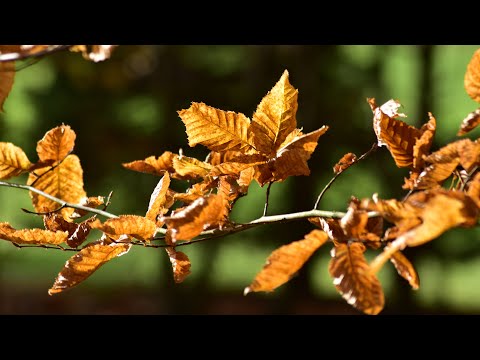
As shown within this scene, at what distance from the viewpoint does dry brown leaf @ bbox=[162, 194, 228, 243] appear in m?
0.54

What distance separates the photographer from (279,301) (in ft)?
16.8

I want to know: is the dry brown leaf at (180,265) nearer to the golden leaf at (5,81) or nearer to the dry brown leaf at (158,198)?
the dry brown leaf at (158,198)

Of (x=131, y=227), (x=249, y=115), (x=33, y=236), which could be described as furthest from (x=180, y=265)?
(x=249, y=115)

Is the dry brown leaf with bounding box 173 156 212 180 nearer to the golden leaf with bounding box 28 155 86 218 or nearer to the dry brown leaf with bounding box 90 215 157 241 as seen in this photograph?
the dry brown leaf with bounding box 90 215 157 241

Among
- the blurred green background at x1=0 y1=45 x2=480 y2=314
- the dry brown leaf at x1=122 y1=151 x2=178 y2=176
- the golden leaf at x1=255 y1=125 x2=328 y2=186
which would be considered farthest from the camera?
the blurred green background at x1=0 y1=45 x2=480 y2=314

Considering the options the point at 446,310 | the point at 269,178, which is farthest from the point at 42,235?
the point at 446,310

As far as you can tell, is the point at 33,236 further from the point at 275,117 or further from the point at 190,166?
the point at 275,117

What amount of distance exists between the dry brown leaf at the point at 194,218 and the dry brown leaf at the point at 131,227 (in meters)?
0.09

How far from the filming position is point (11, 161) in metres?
0.80

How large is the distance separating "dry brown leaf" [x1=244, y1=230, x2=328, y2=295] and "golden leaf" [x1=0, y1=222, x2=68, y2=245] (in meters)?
0.27

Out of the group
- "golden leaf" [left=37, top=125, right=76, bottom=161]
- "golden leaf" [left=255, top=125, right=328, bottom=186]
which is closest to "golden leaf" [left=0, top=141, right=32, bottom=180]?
"golden leaf" [left=37, top=125, right=76, bottom=161]

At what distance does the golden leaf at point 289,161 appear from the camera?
0.61 m

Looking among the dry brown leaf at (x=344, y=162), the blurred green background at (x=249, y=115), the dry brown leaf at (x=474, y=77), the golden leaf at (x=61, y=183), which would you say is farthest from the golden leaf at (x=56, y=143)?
the blurred green background at (x=249, y=115)

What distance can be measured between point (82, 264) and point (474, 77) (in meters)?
0.44
